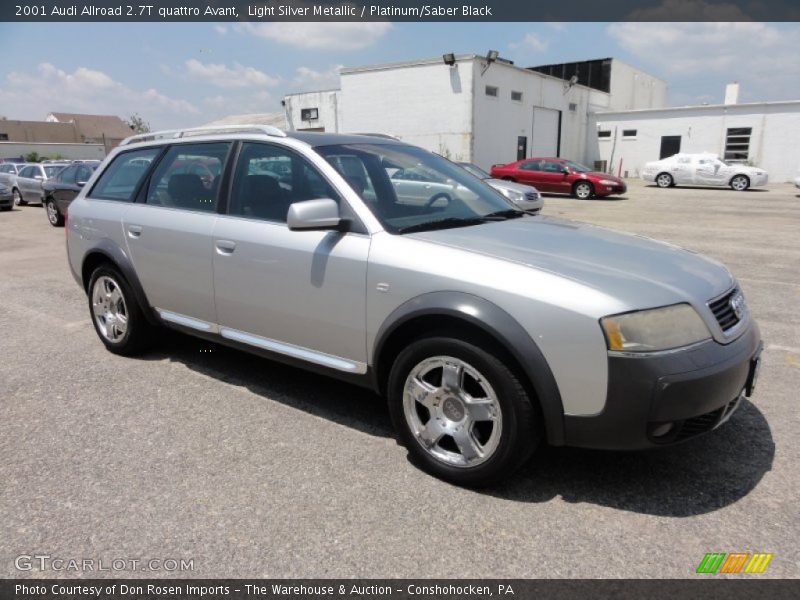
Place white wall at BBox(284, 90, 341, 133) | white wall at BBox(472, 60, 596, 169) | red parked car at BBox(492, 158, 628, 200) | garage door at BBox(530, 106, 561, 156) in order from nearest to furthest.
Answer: red parked car at BBox(492, 158, 628, 200) < white wall at BBox(472, 60, 596, 169) < white wall at BBox(284, 90, 341, 133) < garage door at BBox(530, 106, 561, 156)

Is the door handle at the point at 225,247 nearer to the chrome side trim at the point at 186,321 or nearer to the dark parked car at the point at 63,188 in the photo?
the chrome side trim at the point at 186,321

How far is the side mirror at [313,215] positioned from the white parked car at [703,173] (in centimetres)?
2613

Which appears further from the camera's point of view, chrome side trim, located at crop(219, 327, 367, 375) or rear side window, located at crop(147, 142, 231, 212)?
rear side window, located at crop(147, 142, 231, 212)

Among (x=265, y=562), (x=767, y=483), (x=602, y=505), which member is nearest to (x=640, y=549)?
(x=602, y=505)

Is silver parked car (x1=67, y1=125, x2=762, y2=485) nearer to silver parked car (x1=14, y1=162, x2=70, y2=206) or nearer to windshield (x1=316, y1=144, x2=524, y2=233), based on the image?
windshield (x1=316, y1=144, x2=524, y2=233)

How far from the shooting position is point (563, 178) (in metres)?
21.3

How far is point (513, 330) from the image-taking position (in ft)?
8.51

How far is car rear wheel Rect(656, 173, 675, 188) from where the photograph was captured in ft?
86.2

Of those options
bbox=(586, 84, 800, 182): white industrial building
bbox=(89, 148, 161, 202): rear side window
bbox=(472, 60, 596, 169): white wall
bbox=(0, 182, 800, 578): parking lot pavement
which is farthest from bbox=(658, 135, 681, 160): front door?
bbox=(89, 148, 161, 202): rear side window

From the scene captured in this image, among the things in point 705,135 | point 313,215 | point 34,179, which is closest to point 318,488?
point 313,215

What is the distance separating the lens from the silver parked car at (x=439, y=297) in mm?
2508

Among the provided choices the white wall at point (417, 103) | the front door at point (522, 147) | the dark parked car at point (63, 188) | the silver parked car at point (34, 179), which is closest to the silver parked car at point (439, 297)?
the dark parked car at point (63, 188)

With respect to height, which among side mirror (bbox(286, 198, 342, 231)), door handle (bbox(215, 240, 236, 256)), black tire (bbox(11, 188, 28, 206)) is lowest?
black tire (bbox(11, 188, 28, 206))

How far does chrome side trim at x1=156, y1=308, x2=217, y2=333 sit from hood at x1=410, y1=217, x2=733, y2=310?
5.74 feet
